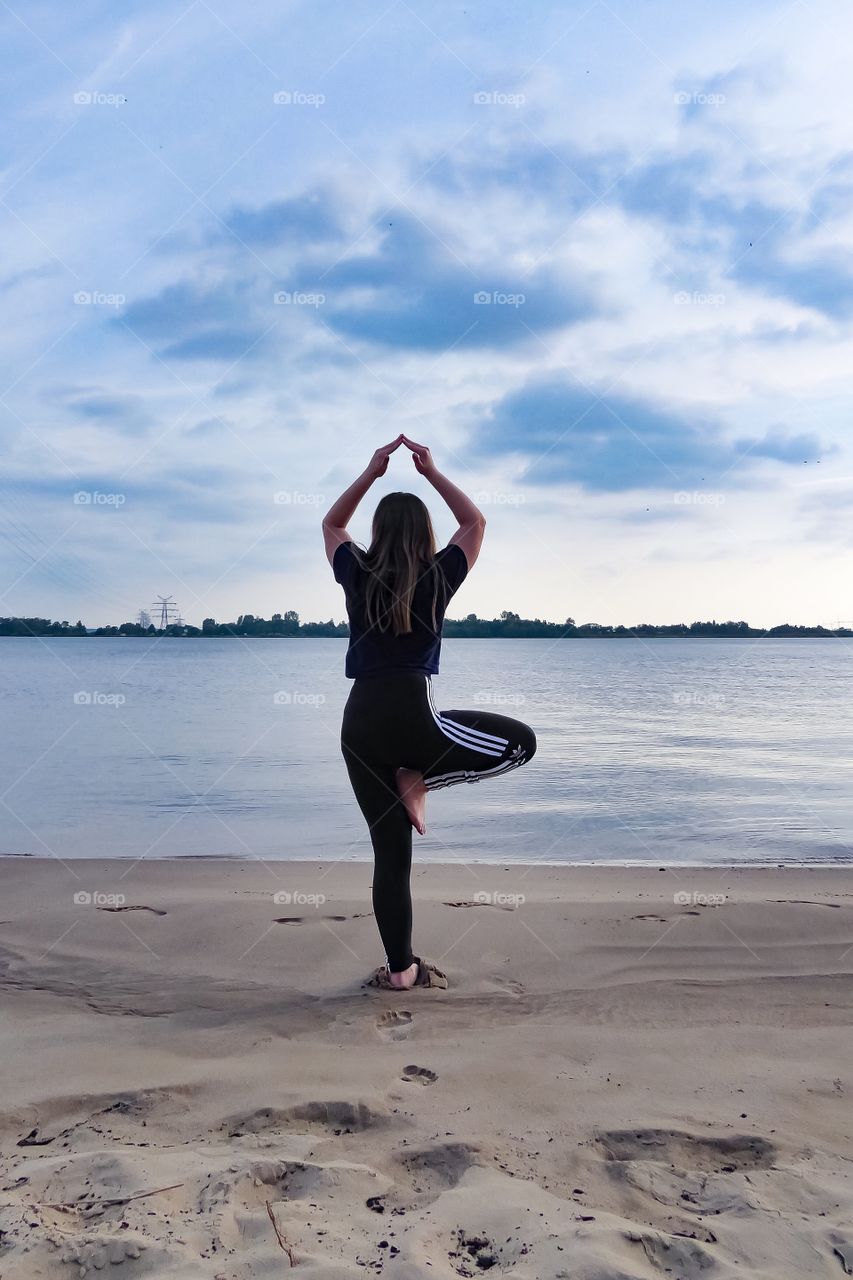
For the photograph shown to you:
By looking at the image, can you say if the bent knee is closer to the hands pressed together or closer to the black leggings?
the black leggings

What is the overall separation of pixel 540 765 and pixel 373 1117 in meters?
10.7

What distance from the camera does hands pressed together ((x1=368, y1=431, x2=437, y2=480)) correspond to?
412 centimetres

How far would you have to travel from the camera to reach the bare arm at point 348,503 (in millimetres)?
4148

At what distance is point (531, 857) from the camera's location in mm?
7828

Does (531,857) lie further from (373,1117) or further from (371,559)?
(373,1117)

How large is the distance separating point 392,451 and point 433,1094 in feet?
8.56

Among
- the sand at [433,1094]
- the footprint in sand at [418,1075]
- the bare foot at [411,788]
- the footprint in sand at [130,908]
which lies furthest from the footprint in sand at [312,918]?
the footprint in sand at [418,1075]

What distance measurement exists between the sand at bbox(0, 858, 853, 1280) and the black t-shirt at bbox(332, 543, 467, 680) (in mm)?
1444

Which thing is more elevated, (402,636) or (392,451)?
(392,451)

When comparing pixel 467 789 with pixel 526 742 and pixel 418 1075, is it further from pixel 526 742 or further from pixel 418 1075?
pixel 418 1075

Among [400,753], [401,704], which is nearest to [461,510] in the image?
[401,704]

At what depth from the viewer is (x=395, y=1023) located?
369 centimetres

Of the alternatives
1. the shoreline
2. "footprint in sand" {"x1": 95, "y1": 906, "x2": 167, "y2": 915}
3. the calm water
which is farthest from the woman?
the calm water

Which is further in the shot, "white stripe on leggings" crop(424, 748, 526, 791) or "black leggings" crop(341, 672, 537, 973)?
"white stripe on leggings" crop(424, 748, 526, 791)
